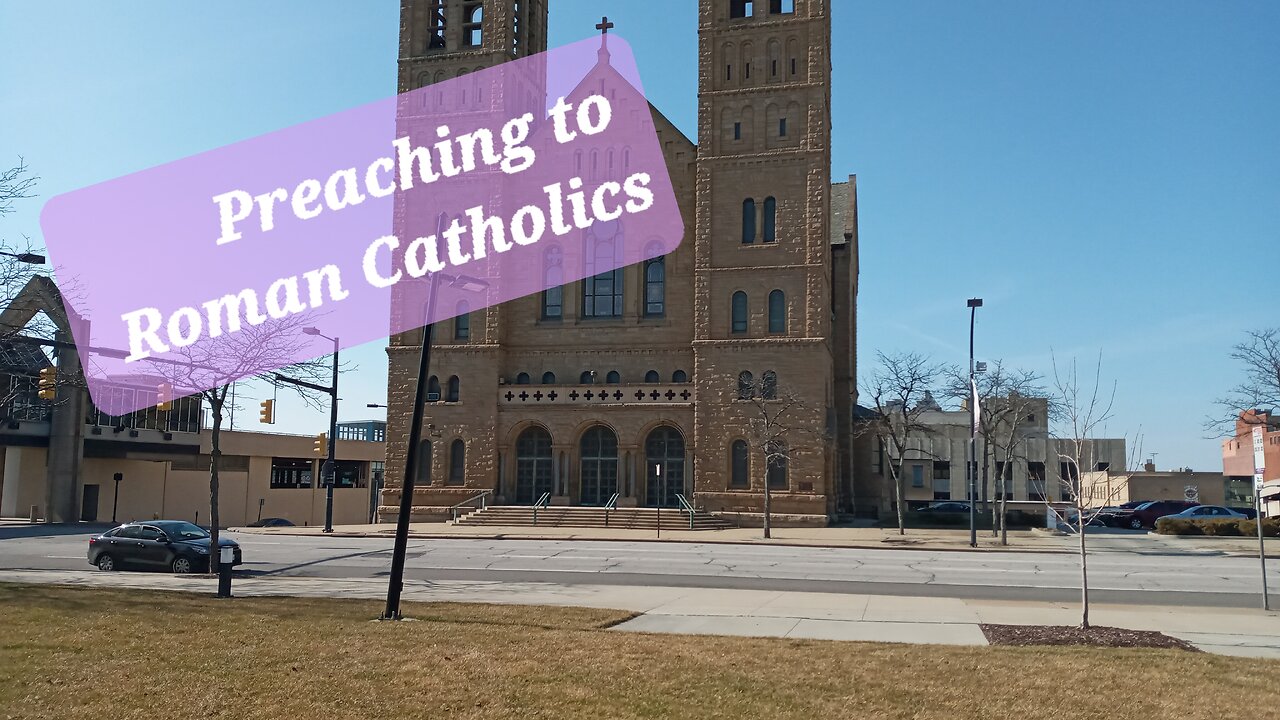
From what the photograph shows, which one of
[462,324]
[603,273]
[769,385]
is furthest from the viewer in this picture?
[462,324]

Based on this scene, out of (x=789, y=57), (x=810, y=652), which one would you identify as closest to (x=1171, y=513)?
(x=789, y=57)

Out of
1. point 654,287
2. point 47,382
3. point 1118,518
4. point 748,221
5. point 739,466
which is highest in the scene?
point 748,221

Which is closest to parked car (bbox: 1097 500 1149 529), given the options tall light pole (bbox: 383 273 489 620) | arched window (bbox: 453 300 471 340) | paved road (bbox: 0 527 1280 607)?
paved road (bbox: 0 527 1280 607)

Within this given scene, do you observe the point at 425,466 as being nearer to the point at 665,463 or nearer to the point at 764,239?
the point at 665,463

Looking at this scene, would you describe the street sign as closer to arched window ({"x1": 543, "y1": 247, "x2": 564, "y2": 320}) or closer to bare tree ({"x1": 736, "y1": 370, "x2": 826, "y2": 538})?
bare tree ({"x1": 736, "y1": 370, "x2": 826, "y2": 538})

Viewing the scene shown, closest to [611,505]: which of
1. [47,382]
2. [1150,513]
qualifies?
[1150,513]

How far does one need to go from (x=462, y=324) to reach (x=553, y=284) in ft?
16.3

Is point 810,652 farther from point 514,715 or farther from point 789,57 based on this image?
point 789,57

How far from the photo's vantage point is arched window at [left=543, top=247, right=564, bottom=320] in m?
52.0

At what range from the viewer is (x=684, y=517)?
152ft

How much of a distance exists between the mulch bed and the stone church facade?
3119cm

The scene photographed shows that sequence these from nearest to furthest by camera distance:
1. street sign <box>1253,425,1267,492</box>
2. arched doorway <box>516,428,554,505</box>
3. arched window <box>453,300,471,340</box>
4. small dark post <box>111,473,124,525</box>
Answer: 1. street sign <box>1253,425,1267,492</box>
2. arched doorway <box>516,428,554,505</box>
3. arched window <box>453,300,471,340</box>
4. small dark post <box>111,473,124,525</box>

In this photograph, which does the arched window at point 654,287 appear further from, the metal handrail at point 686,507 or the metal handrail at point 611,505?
the metal handrail at point 611,505

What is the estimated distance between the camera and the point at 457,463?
50656 millimetres
